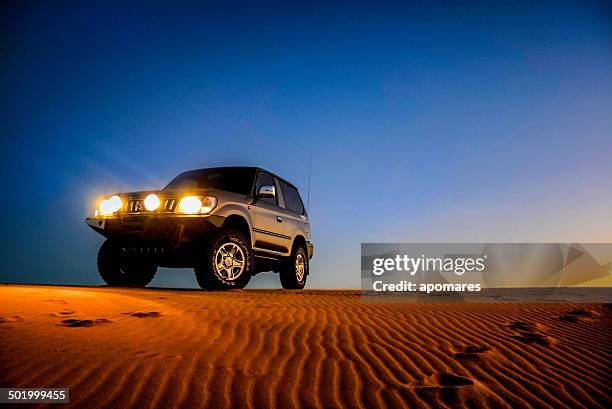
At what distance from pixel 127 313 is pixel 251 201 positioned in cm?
378

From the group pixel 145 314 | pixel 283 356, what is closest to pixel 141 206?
pixel 145 314

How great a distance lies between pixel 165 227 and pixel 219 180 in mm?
1726

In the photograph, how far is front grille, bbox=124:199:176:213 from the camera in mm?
6836

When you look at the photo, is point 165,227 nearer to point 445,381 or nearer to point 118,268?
point 118,268

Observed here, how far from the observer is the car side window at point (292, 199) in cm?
942

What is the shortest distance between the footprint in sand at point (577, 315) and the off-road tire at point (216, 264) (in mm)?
4620

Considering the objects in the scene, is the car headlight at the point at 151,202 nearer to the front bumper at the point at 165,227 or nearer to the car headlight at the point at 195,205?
the front bumper at the point at 165,227

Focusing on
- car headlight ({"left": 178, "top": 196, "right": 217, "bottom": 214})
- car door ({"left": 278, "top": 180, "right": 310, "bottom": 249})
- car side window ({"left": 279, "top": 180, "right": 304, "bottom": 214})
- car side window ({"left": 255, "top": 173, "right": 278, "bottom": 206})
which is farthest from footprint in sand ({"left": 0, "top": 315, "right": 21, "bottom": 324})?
car side window ({"left": 279, "top": 180, "right": 304, "bottom": 214})

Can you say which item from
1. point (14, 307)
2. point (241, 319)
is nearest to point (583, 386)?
point (241, 319)

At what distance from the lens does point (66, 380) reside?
103 inches

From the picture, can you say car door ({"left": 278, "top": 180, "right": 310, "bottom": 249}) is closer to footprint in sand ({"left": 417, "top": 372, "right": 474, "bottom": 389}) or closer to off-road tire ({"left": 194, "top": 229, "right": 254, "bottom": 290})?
off-road tire ({"left": 194, "top": 229, "right": 254, "bottom": 290})

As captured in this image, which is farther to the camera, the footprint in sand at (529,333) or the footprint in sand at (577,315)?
the footprint in sand at (577,315)

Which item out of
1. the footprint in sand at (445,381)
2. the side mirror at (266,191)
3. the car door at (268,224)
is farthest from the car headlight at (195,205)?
the footprint in sand at (445,381)

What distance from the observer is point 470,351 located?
12.1 ft
